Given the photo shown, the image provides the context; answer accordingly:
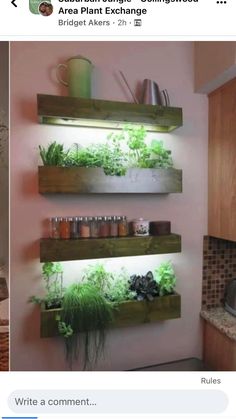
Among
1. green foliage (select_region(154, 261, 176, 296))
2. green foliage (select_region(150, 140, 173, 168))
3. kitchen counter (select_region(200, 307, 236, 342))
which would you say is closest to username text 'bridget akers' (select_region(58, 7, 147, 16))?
green foliage (select_region(150, 140, 173, 168))

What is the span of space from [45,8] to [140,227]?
2.36 ft

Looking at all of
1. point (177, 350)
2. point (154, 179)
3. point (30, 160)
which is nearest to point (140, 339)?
point (177, 350)

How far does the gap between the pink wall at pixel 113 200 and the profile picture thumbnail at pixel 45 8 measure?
34cm

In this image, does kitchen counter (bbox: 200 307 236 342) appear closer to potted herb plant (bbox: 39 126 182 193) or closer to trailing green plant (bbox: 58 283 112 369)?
trailing green plant (bbox: 58 283 112 369)

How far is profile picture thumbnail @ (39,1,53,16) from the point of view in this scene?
543 mm

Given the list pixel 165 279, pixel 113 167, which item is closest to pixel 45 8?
pixel 113 167

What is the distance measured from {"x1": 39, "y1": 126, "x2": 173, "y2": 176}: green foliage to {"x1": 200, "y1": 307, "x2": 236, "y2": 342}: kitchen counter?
2.27ft

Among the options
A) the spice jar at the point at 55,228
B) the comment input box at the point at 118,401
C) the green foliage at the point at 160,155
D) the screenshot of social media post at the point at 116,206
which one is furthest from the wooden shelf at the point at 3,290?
the green foliage at the point at 160,155

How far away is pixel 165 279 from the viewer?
102cm

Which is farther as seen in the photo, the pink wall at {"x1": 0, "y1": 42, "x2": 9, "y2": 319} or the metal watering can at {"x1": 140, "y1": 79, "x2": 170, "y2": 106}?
the metal watering can at {"x1": 140, "y1": 79, "x2": 170, "y2": 106}

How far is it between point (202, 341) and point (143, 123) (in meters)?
1.01

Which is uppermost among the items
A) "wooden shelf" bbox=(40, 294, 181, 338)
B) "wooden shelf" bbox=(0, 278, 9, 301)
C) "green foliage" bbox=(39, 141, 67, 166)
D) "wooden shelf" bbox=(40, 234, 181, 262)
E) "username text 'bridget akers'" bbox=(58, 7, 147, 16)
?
"username text 'bridget akers'" bbox=(58, 7, 147, 16)

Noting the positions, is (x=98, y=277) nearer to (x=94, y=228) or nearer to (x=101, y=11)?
(x=94, y=228)

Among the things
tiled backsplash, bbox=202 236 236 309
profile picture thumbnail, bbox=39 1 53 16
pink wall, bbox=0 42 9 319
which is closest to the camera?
profile picture thumbnail, bbox=39 1 53 16
